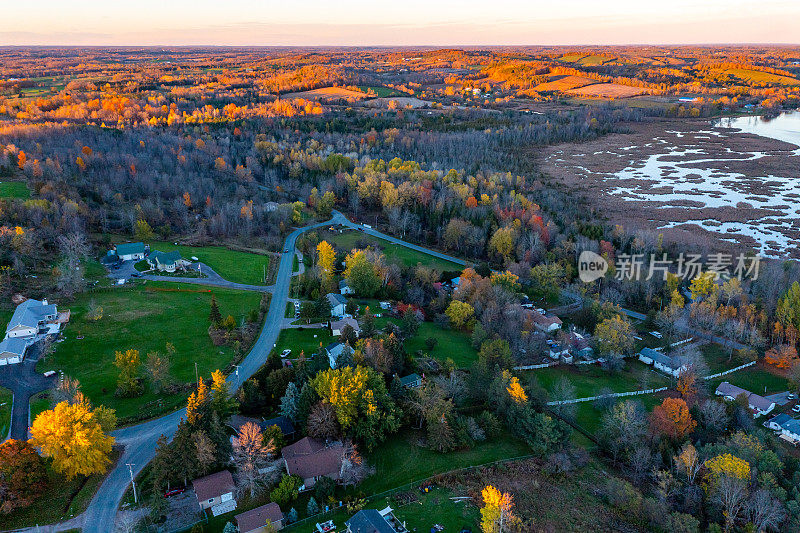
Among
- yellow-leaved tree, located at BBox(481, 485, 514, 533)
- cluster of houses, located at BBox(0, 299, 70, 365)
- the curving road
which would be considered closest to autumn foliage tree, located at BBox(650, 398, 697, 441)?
yellow-leaved tree, located at BBox(481, 485, 514, 533)

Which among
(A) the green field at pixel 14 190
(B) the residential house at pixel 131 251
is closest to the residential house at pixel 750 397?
(B) the residential house at pixel 131 251

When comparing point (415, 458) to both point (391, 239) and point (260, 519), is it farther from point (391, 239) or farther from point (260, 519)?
point (391, 239)

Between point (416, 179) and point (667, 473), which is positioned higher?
point (416, 179)

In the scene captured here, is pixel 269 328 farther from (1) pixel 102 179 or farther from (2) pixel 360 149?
(2) pixel 360 149

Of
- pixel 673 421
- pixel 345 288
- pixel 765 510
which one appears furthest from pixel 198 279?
pixel 765 510

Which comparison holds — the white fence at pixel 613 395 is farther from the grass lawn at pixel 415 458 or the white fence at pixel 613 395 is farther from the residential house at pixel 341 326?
the residential house at pixel 341 326

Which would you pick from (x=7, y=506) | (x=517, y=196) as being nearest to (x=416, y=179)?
(x=517, y=196)
